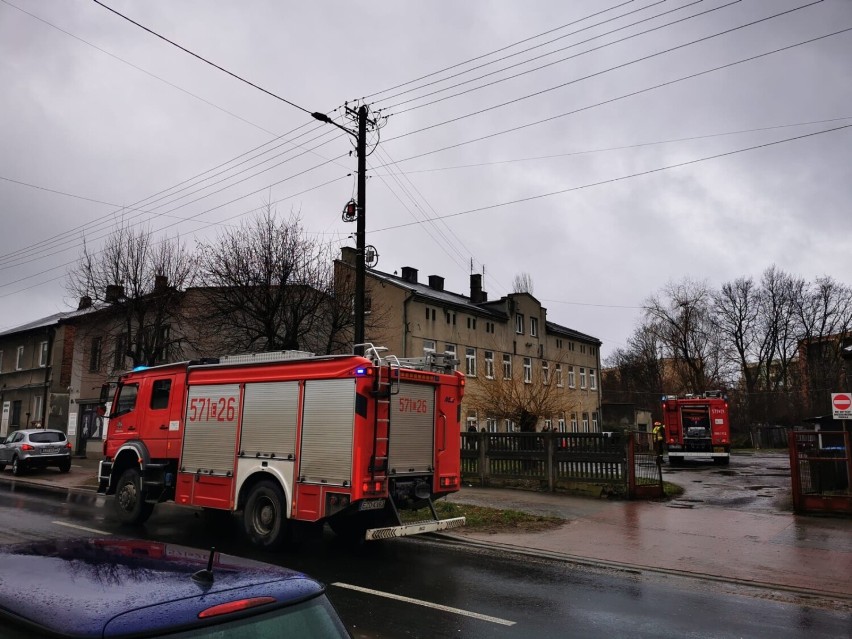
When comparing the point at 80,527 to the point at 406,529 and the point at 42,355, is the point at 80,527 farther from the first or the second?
the point at 42,355

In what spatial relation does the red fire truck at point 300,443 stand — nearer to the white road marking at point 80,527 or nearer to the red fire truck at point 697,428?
the white road marking at point 80,527

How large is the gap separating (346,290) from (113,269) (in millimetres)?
8426

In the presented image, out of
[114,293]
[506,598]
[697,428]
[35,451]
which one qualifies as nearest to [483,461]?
[506,598]

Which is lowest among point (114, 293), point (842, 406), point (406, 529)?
point (406, 529)

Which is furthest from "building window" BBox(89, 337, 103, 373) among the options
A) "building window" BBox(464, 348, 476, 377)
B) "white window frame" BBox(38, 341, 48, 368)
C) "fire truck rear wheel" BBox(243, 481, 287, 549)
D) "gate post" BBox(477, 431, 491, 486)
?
"fire truck rear wheel" BBox(243, 481, 287, 549)

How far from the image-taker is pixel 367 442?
29.4ft

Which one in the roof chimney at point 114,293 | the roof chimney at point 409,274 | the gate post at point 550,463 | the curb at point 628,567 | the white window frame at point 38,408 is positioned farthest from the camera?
the roof chimney at point 409,274

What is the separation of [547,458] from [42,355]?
31681 mm

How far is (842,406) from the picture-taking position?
1317 cm

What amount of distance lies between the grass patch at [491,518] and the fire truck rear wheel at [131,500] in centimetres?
492

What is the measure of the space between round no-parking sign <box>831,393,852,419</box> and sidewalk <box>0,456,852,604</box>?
2150 millimetres

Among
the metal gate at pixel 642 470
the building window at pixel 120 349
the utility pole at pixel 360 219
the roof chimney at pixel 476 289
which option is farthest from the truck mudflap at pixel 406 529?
the roof chimney at pixel 476 289

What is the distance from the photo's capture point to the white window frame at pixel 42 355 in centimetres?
3528

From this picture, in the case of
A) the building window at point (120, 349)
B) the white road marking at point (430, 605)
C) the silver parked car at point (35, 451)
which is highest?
the building window at point (120, 349)
